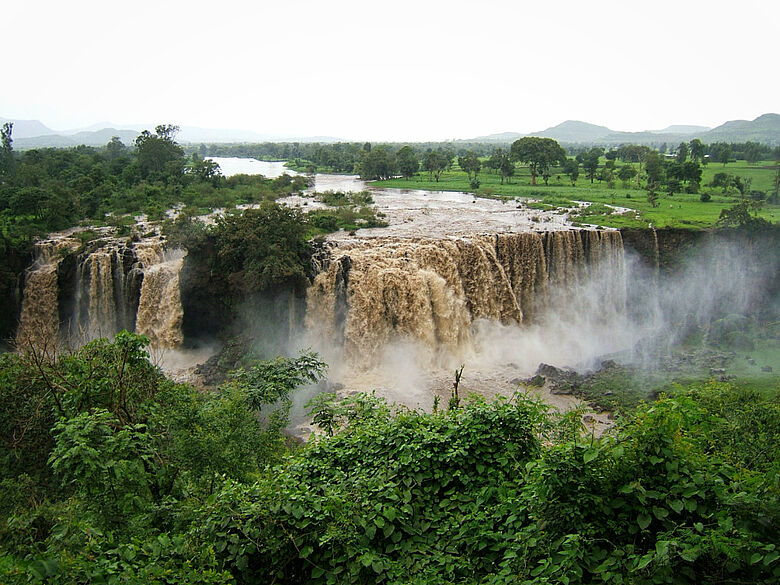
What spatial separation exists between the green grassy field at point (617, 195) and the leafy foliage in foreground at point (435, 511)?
24.3 m

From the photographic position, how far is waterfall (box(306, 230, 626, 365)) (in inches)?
813

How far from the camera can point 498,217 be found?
1232 inches

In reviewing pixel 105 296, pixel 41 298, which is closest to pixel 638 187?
pixel 105 296

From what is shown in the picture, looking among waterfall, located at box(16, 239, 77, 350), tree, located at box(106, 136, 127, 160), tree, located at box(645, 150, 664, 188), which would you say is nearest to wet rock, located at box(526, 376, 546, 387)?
waterfall, located at box(16, 239, 77, 350)

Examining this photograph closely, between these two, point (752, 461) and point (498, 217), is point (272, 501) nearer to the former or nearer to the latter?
point (752, 461)

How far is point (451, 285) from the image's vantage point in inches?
852

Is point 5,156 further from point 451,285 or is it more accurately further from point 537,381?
point 537,381

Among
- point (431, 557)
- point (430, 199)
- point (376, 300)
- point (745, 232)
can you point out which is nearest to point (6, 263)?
point (376, 300)

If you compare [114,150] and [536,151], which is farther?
[114,150]

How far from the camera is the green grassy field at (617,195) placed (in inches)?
1145

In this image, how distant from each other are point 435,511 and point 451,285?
16.3 metres

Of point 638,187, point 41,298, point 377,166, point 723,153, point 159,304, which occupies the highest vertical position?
point 723,153

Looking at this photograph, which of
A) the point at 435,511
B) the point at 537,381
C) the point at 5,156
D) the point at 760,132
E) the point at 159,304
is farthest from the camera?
the point at 760,132

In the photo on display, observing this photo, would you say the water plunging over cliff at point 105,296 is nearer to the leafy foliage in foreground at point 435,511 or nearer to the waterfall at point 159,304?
the waterfall at point 159,304
